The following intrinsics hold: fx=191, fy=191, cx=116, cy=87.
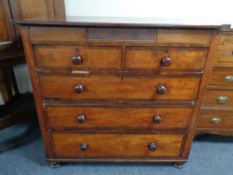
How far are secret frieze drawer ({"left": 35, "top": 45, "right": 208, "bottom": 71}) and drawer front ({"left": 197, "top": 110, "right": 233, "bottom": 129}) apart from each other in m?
0.57

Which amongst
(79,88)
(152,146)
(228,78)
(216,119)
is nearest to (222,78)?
(228,78)

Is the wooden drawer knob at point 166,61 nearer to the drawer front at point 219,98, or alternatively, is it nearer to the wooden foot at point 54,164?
the drawer front at point 219,98

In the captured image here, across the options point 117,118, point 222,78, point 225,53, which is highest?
point 225,53

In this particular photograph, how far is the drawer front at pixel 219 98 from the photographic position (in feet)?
4.47

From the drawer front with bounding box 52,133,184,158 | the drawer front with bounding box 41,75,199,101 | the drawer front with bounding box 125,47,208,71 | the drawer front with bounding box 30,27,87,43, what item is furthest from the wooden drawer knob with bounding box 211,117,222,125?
the drawer front with bounding box 30,27,87,43

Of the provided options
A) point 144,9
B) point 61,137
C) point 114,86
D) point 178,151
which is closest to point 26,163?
point 61,137

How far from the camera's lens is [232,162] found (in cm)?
146

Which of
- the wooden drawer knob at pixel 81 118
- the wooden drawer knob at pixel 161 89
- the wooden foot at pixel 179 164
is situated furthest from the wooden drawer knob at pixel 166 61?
the wooden foot at pixel 179 164

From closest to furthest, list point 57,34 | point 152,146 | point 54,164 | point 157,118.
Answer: point 57,34 → point 157,118 → point 152,146 → point 54,164

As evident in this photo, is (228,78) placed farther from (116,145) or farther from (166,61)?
(116,145)

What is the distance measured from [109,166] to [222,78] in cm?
101

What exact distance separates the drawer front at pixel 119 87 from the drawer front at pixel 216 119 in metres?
0.43

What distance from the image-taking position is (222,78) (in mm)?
1304

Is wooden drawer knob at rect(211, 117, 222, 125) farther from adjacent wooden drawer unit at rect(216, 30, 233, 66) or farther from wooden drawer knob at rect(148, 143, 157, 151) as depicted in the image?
wooden drawer knob at rect(148, 143, 157, 151)
